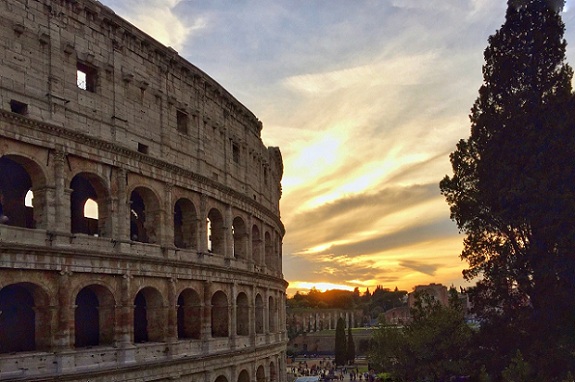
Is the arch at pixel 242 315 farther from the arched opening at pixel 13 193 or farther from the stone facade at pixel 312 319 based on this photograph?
the stone facade at pixel 312 319

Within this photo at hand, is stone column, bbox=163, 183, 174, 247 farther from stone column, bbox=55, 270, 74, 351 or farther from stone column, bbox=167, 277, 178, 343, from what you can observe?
stone column, bbox=55, 270, 74, 351

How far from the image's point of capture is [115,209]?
849 inches

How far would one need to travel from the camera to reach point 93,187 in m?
22.0

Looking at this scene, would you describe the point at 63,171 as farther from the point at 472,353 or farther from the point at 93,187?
the point at 472,353

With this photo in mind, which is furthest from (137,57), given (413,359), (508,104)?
(413,359)

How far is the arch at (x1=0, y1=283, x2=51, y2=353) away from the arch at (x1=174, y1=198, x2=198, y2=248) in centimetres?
763

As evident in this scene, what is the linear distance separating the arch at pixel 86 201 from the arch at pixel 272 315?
14.1 m

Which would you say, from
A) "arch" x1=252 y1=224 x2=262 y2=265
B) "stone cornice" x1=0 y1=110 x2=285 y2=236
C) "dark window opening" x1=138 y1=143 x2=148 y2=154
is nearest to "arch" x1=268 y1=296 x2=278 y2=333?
"arch" x1=252 y1=224 x2=262 y2=265

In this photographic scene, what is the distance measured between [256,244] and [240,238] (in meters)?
2.46

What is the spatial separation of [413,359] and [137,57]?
23202 mm

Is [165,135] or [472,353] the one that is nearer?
[165,135]

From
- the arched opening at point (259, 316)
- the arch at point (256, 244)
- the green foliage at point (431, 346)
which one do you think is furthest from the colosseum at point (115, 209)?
the green foliage at point (431, 346)

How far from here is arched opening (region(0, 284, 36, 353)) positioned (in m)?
19.4

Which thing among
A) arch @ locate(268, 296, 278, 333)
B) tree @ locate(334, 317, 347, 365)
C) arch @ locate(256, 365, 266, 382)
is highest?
arch @ locate(268, 296, 278, 333)
